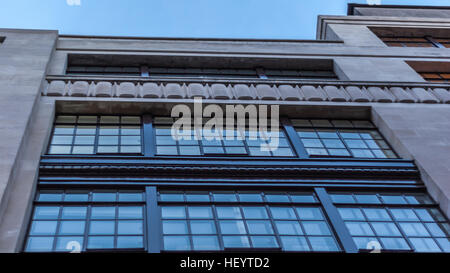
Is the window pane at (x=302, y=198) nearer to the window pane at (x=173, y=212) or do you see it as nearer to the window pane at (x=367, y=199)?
the window pane at (x=367, y=199)

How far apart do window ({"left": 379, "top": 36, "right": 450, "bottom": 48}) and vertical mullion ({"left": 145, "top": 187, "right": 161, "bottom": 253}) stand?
1702cm

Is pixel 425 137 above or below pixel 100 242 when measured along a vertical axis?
above

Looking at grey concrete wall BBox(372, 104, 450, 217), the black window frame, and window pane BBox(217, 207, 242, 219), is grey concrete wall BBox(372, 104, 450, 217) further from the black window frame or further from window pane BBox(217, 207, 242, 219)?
window pane BBox(217, 207, 242, 219)

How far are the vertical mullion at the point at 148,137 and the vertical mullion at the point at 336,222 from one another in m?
4.65

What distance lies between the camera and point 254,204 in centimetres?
1419

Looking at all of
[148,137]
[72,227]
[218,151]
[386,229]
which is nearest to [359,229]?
[386,229]

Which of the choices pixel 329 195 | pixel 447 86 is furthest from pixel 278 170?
pixel 447 86

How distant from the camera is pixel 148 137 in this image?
1697 centimetres

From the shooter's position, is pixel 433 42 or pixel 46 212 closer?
pixel 46 212

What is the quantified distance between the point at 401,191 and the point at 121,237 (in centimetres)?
759

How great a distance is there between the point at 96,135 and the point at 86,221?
4633 millimetres

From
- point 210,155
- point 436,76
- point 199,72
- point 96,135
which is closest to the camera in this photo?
point 210,155

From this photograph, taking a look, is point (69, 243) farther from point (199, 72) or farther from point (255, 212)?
point (199, 72)
